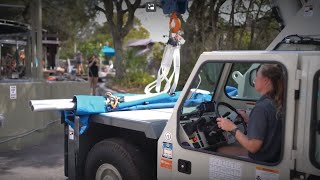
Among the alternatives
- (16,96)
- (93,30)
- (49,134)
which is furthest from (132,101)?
(93,30)

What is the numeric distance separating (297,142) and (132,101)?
233cm

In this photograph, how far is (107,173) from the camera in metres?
4.36

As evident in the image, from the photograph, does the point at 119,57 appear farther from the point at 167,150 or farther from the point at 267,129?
the point at 267,129

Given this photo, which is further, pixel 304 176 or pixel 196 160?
pixel 196 160

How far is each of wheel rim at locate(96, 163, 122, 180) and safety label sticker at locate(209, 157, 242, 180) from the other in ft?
3.53

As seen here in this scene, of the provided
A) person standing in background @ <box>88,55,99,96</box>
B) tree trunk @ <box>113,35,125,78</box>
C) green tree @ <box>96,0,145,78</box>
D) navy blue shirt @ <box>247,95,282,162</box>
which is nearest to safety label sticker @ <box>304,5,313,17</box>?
navy blue shirt @ <box>247,95,282,162</box>

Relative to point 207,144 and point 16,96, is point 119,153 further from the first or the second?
point 16,96

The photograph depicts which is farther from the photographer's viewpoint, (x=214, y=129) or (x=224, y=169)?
(x=214, y=129)

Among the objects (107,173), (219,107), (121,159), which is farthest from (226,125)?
(107,173)

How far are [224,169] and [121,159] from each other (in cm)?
115

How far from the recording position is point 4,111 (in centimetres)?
789

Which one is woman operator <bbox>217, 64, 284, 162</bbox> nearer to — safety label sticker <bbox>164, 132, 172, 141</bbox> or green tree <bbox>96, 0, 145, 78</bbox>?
safety label sticker <bbox>164, 132, 172, 141</bbox>

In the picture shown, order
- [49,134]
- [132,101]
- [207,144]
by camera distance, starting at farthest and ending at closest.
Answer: [49,134] < [132,101] < [207,144]

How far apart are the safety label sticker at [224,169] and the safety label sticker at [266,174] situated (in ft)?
0.53
